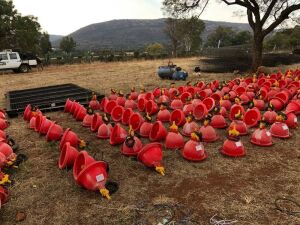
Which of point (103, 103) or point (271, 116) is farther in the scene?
point (103, 103)

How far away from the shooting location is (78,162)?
4898mm

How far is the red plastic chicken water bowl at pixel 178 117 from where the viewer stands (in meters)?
7.48

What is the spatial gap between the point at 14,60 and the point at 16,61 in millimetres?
153

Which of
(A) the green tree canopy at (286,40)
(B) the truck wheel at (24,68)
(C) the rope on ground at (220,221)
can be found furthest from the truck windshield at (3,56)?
(A) the green tree canopy at (286,40)

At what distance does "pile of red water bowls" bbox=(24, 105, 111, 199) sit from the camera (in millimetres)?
4430

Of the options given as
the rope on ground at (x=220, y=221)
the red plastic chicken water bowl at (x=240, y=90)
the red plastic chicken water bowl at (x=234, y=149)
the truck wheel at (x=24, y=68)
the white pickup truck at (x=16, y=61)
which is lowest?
the rope on ground at (x=220, y=221)

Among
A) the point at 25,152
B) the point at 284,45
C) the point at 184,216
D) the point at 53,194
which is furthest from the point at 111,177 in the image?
the point at 284,45

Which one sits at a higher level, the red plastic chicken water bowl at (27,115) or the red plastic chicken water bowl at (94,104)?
the red plastic chicken water bowl at (94,104)

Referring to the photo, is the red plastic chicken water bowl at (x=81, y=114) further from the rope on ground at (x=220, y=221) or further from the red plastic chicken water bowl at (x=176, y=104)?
the rope on ground at (x=220, y=221)

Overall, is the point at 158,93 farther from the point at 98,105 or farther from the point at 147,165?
the point at 147,165

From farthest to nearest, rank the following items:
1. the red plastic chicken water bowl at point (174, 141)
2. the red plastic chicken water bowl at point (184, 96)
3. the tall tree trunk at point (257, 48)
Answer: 1. the tall tree trunk at point (257, 48)
2. the red plastic chicken water bowl at point (184, 96)
3. the red plastic chicken water bowl at point (174, 141)

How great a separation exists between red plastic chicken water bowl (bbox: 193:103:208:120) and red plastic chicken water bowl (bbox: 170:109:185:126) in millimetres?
676

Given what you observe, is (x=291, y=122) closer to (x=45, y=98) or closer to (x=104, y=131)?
(x=104, y=131)

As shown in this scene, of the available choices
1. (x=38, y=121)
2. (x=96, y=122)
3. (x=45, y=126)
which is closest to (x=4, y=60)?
(x=38, y=121)
